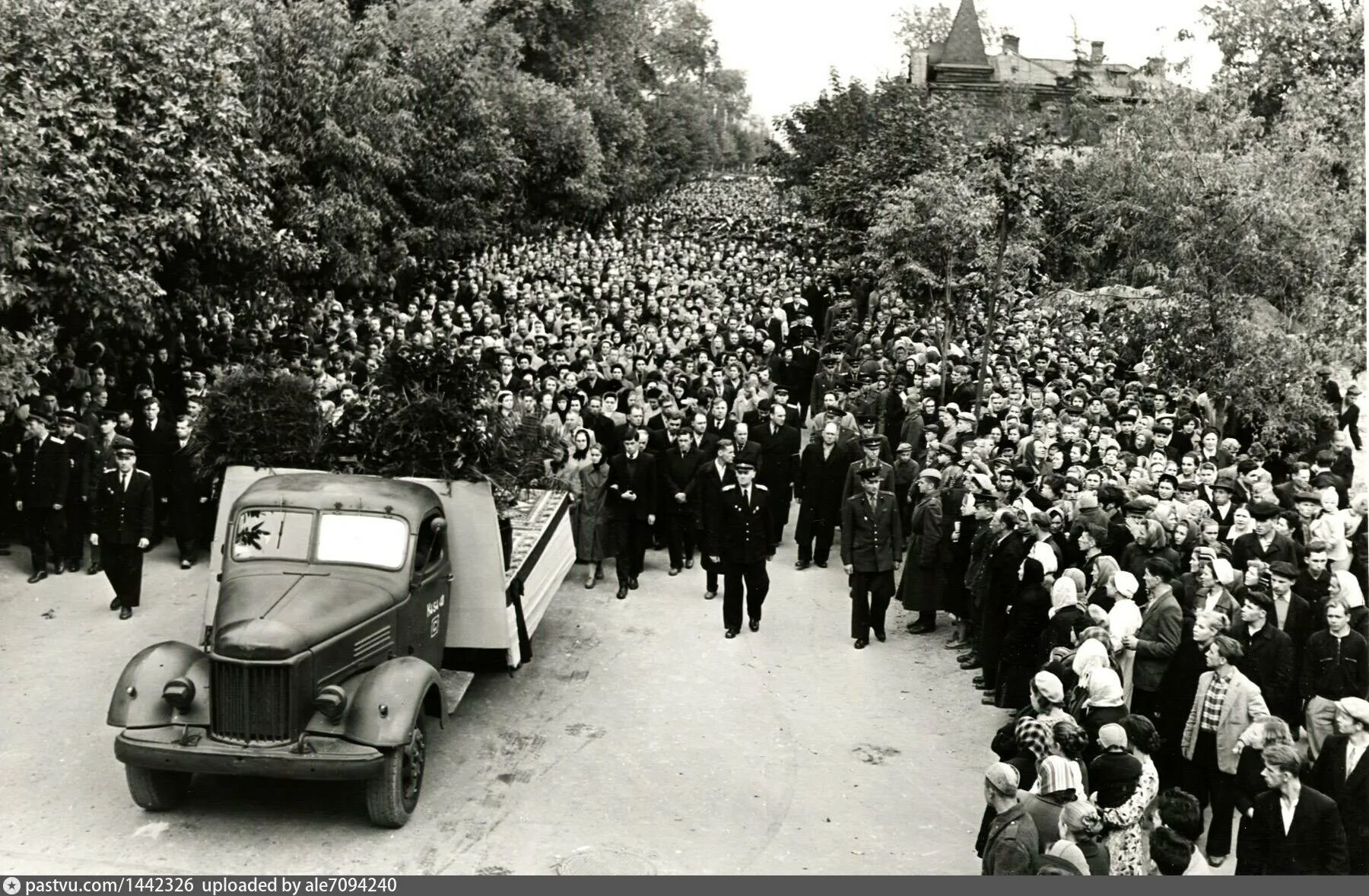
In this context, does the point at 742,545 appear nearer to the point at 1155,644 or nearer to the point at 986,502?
the point at 986,502

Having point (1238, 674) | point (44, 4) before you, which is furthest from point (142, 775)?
point (44, 4)

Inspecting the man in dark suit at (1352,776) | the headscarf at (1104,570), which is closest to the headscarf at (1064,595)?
the headscarf at (1104,570)

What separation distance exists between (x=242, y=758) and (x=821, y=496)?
8428 millimetres

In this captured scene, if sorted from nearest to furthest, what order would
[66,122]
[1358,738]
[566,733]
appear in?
[1358,738], [566,733], [66,122]

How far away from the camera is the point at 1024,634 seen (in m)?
10.6

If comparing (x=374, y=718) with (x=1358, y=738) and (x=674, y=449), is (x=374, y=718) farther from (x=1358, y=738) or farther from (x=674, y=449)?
(x=674, y=449)

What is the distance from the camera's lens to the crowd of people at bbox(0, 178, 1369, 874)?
23.9 ft

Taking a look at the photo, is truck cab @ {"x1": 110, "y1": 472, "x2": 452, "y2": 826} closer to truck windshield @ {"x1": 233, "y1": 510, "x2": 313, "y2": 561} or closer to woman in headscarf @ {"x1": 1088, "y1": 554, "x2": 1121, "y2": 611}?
truck windshield @ {"x1": 233, "y1": 510, "x2": 313, "y2": 561}

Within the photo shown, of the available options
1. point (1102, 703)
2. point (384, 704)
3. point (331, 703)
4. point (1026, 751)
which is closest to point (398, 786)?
point (384, 704)

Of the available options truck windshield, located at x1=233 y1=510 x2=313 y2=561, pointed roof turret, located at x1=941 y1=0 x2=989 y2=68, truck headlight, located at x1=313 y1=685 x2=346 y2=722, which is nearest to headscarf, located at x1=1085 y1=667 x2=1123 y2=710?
truck headlight, located at x1=313 y1=685 x2=346 y2=722

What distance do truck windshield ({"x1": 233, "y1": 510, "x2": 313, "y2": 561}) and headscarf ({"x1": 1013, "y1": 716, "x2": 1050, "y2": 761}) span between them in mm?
4957

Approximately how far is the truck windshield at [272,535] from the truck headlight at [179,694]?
119 cm

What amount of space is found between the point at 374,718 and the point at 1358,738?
18.5ft

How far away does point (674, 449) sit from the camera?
1530cm
